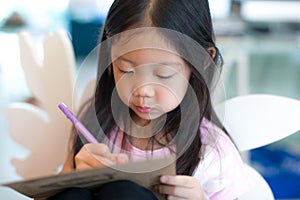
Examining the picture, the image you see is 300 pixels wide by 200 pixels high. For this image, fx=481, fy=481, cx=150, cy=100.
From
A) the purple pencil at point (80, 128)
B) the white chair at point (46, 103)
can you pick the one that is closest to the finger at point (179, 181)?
the purple pencil at point (80, 128)

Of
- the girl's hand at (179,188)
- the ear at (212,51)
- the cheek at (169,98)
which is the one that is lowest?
the girl's hand at (179,188)

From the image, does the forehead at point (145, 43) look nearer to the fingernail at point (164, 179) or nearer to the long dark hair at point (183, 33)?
the long dark hair at point (183, 33)

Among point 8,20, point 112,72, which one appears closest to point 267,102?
point 112,72

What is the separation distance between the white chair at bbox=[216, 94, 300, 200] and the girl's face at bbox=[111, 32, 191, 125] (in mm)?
131

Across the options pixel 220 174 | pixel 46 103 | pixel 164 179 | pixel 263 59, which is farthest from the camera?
pixel 263 59

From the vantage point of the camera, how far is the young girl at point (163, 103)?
51 centimetres

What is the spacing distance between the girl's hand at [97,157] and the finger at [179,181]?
0.05 meters

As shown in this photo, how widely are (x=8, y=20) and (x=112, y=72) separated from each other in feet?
7.13

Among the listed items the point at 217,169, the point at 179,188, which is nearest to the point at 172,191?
the point at 179,188

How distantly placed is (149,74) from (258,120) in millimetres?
228

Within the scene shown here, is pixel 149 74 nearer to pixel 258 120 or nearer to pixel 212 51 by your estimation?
pixel 212 51

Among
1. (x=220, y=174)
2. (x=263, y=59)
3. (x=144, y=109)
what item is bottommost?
(x=263, y=59)

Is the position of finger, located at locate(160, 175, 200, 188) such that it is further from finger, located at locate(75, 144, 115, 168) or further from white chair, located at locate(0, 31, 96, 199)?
white chair, located at locate(0, 31, 96, 199)

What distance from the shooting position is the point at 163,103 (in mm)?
526
